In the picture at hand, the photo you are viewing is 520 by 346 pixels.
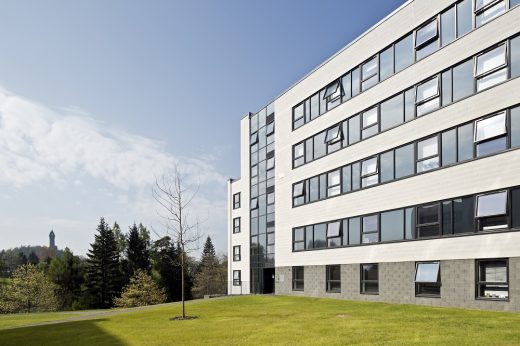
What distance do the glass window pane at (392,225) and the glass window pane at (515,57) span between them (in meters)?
9.73

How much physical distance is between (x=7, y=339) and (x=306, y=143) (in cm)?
2551

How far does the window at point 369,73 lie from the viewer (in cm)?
3063

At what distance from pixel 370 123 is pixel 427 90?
17.3 ft

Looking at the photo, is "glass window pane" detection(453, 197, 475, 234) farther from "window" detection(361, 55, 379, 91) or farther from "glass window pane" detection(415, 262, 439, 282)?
"window" detection(361, 55, 379, 91)

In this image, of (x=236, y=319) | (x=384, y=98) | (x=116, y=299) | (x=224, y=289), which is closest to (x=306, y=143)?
(x=384, y=98)

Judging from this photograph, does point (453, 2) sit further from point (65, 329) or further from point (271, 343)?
point (65, 329)

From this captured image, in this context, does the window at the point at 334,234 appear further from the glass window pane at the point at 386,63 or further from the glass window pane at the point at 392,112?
the glass window pane at the point at 386,63

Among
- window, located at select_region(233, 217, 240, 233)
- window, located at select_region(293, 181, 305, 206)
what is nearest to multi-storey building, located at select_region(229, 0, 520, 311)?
window, located at select_region(293, 181, 305, 206)

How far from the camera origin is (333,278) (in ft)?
112

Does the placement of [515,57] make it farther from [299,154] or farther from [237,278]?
[237,278]

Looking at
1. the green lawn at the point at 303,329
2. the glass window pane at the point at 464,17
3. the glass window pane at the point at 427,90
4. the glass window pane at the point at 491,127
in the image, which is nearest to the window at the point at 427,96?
the glass window pane at the point at 427,90

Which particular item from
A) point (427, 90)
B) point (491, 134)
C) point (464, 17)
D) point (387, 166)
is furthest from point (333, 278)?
point (464, 17)

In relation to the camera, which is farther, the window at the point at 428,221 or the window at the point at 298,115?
the window at the point at 298,115

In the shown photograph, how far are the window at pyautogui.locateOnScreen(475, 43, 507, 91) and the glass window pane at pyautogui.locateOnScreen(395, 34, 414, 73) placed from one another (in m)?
5.13
